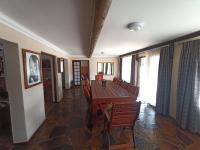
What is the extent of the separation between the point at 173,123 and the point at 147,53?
244 centimetres

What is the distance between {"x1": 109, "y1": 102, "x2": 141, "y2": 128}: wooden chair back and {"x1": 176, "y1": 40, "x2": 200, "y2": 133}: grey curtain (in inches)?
55.6

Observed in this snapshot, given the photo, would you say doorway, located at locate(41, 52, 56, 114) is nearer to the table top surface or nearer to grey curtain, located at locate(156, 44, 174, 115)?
the table top surface

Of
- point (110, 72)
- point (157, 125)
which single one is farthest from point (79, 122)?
point (110, 72)

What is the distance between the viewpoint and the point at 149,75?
14.0ft

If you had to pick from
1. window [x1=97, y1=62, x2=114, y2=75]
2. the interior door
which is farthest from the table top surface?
the interior door

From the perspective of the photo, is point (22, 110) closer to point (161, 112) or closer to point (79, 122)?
point (79, 122)

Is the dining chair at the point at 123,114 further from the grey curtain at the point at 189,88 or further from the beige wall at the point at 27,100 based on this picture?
the beige wall at the point at 27,100

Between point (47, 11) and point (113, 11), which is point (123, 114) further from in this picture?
point (47, 11)

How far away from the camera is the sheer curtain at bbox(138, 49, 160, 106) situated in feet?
12.7

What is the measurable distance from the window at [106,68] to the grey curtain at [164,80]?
15.8 feet

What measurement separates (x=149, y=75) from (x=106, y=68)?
4.07m

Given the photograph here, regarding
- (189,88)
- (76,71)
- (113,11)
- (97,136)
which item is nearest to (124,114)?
(97,136)

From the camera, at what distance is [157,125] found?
9.20 ft

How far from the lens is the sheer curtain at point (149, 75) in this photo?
3.88m
